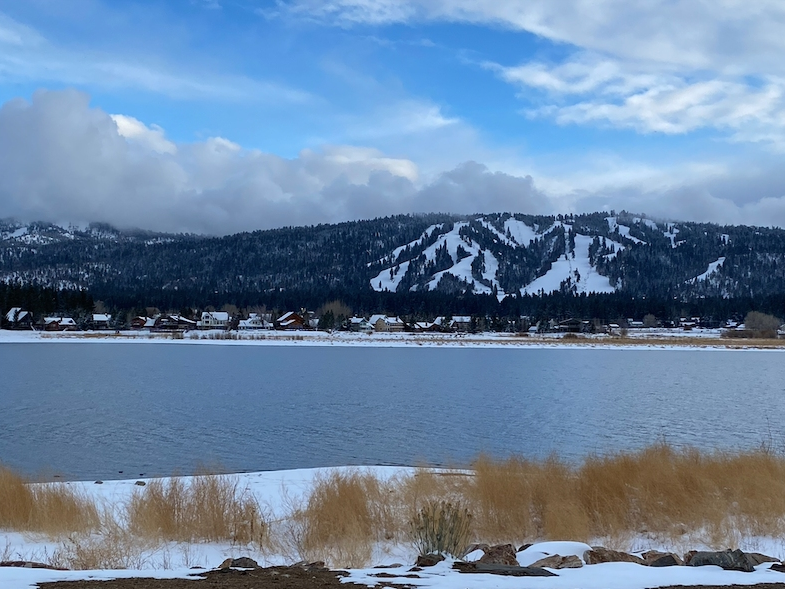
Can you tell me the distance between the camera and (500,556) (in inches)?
354

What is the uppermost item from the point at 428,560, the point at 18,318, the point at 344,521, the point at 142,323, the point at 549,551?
the point at 18,318

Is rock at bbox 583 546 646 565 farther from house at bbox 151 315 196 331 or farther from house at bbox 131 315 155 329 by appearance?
house at bbox 131 315 155 329

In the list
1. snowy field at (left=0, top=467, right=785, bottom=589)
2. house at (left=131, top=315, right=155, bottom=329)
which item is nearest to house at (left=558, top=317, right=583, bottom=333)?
house at (left=131, top=315, right=155, bottom=329)

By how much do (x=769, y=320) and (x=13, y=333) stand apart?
138 metres

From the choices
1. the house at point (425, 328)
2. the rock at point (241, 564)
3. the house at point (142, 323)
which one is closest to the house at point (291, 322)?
the house at point (425, 328)

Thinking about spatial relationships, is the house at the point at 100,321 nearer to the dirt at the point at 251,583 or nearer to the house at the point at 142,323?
the house at the point at 142,323

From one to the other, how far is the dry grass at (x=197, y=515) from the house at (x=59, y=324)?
120808 mm

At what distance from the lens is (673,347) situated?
10088cm

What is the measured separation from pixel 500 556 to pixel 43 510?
294 inches

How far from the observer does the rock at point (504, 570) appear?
775 cm

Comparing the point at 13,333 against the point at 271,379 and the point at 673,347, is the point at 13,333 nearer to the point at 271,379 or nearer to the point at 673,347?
the point at 271,379

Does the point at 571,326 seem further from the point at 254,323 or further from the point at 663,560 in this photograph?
the point at 663,560

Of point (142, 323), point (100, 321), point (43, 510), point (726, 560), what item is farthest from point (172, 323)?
point (726, 560)

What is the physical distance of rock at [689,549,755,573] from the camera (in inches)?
323
